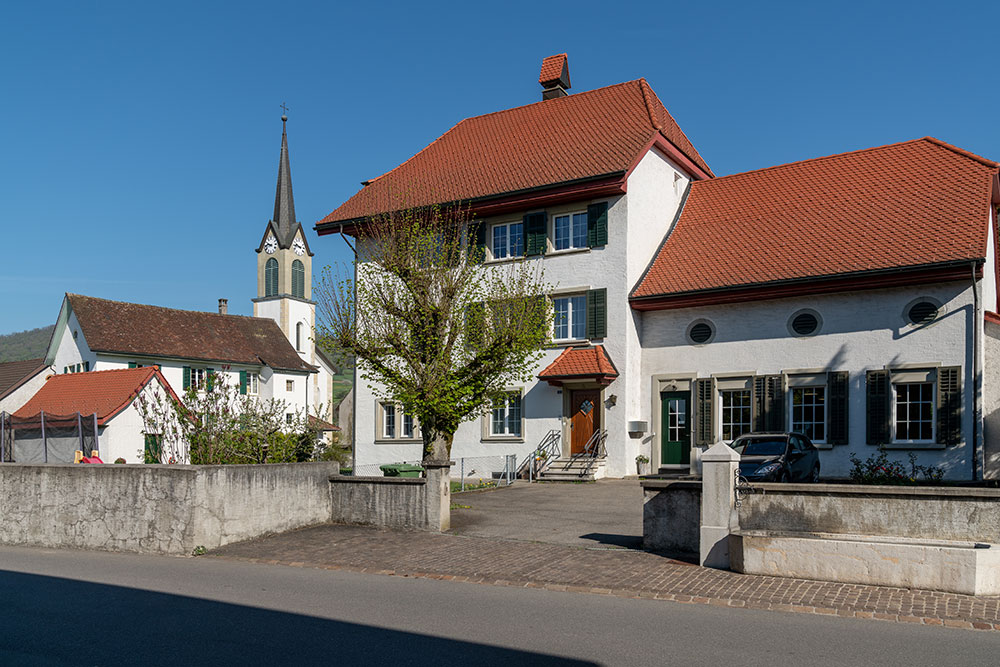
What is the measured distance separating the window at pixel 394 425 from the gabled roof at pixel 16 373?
76.0ft

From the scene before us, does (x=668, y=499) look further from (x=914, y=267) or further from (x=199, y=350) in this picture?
(x=199, y=350)

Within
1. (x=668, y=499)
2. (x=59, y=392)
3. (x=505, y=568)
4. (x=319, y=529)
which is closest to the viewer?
(x=505, y=568)

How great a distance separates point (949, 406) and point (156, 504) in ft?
56.0

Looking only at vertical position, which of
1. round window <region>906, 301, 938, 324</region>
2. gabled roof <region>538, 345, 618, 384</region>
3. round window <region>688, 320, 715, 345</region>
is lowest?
gabled roof <region>538, 345, 618, 384</region>

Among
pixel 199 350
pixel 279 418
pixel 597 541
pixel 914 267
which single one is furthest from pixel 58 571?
pixel 199 350

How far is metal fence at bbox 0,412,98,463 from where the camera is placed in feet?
85.4

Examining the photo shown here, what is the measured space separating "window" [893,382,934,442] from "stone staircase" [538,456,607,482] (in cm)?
750

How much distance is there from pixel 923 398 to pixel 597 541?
1183 centimetres

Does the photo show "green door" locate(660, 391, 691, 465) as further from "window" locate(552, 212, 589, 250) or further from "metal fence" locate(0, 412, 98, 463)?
"metal fence" locate(0, 412, 98, 463)

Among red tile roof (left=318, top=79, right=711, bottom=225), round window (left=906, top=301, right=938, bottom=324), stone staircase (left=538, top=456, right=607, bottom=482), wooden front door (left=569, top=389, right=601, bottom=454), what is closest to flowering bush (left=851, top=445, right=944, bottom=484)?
round window (left=906, top=301, right=938, bottom=324)

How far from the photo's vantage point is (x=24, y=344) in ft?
563

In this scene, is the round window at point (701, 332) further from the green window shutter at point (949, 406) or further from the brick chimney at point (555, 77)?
the brick chimney at point (555, 77)

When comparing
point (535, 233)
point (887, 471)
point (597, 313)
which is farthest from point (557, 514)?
point (535, 233)

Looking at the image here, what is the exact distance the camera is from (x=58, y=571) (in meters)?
11.8
